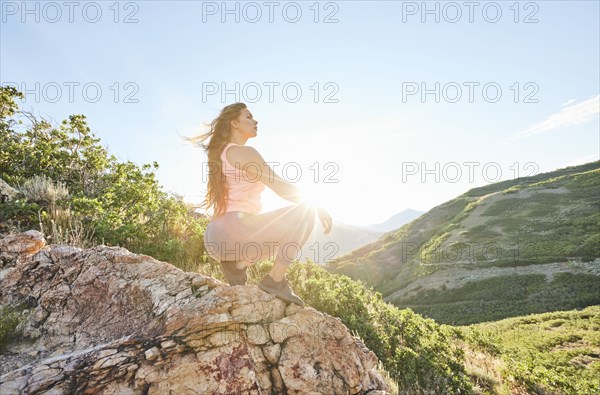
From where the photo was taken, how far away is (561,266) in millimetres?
45312

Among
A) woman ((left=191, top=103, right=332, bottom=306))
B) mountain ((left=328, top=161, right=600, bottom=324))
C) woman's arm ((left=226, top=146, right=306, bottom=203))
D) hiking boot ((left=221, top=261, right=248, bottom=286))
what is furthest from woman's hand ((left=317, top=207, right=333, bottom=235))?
mountain ((left=328, top=161, right=600, bottom=324))

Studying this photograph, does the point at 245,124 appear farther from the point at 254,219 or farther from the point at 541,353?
the point at 541,353

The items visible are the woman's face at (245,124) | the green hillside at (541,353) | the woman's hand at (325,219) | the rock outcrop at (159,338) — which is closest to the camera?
the rock outcrop at (159,338)

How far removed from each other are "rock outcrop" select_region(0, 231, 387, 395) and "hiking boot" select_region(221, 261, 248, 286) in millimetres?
185

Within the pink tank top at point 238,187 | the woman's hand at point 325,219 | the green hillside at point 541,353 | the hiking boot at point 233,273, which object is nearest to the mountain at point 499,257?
Result: the green hillside at point 541,353

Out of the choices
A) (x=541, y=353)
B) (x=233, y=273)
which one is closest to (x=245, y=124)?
(x=233, y=273)

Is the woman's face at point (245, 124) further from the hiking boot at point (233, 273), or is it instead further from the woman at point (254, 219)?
the hiking boot at point (233, 273)

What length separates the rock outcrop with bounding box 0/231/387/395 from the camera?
2605 mm

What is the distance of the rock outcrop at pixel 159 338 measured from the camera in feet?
8.55

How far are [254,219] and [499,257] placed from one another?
2478 inches

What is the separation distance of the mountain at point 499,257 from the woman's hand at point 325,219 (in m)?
41.1

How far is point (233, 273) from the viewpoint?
3.75 m

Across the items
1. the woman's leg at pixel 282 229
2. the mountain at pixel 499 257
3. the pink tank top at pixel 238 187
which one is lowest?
the mountain at pixel 499 257

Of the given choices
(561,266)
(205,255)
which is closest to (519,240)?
(561,266)
